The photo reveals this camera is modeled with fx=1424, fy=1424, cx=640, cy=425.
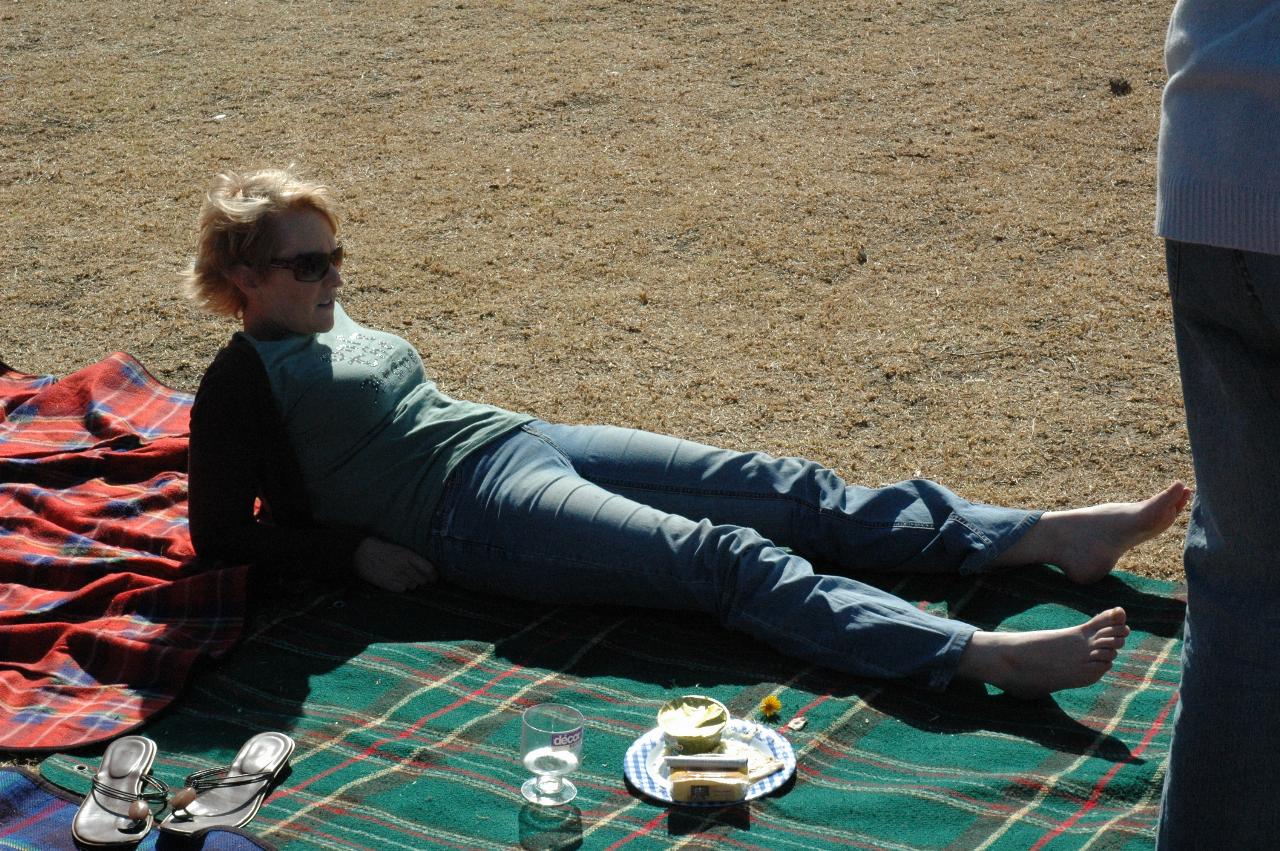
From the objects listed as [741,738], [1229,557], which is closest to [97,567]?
[741,738]

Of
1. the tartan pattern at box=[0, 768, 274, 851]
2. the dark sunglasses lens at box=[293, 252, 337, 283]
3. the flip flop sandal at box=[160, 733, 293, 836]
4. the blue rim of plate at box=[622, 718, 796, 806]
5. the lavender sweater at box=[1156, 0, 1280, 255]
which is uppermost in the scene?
the lavender sweater at box=[1156, 0, 1280, 255]

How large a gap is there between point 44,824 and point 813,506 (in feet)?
6.41

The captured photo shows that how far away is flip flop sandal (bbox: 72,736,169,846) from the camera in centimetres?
280

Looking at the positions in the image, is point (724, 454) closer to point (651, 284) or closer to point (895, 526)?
point (895, 526)

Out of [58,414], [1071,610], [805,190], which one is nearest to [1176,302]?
[1071,610]

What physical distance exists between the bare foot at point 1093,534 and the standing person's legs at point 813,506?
49 mm

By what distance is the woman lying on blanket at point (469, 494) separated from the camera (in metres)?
3.49

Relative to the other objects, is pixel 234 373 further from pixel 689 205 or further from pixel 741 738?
pixel 689 205

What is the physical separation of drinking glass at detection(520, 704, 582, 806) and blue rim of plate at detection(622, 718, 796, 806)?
128mm

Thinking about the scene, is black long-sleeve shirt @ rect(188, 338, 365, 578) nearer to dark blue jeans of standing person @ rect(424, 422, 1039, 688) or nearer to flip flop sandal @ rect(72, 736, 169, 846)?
dark blue jeans of standing person @ rect(424, 422, 1039, 688)

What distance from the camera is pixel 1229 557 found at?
7.09 ft

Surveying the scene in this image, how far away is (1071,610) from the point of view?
356cm

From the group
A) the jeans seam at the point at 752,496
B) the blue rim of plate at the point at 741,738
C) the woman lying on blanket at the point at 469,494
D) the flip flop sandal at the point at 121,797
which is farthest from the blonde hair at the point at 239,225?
the blue rim of plate at the point at 741,738

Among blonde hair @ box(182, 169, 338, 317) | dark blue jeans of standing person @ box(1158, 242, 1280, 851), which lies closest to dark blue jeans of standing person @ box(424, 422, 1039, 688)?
blonde hair @ box(182, 169, 338, 317)
